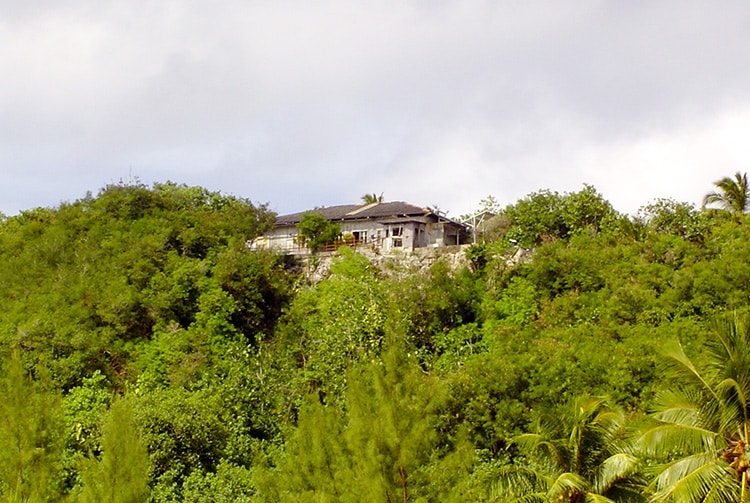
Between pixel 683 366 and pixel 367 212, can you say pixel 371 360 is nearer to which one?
pixel 683 366

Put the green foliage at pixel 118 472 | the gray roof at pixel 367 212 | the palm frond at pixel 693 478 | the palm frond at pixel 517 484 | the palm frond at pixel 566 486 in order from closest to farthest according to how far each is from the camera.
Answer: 1. the palm frond at pixel 693 478
2. the palm frond at pixel 566 486
3. the green foliage at pixel 118 472
4. the palm frond at pixel 517 484
5. the gray roof at pixel 367 212

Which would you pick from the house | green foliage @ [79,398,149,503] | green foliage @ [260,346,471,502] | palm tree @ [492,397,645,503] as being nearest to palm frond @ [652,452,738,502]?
palm tree @ [492,397,645,503]

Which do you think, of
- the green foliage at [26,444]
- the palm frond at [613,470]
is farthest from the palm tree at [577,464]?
the green foliage at [26,444]

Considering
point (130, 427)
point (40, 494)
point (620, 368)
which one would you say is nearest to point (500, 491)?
point (130, 427)

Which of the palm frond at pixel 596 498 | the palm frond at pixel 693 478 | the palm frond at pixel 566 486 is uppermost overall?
the palm frond at pixel 693 478

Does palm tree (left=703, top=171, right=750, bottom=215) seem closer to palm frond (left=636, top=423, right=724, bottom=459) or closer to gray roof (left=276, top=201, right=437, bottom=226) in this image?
gray roof (left=276, top=201, right=437, bottom=226)

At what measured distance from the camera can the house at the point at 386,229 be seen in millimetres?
38344

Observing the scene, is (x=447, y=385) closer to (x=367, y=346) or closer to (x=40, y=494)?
(x=367, y=346)

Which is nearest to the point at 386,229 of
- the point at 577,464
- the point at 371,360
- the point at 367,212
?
the point at 367,212

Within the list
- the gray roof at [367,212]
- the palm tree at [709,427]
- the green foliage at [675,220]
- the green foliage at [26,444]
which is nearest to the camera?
the palm tree at [709,427]

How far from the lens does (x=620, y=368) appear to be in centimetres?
2481

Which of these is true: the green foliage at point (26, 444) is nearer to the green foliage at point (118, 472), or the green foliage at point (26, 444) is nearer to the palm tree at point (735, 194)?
the green foliage at point (118, 472)

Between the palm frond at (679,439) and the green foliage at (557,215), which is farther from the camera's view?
the green foliage at (557,215)

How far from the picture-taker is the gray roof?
1571 inches
